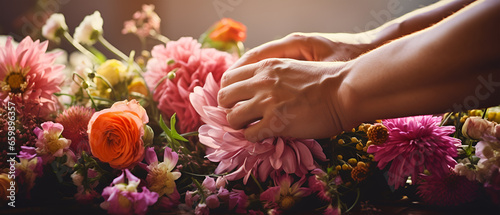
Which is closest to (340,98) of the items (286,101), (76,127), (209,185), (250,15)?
(286,101)

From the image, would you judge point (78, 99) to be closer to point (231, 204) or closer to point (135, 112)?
point (135, 112)

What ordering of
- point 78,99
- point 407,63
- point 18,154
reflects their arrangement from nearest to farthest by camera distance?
point 407,63, point 18,154, point 78,99

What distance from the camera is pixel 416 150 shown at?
38cm

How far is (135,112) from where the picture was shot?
0.40 meters

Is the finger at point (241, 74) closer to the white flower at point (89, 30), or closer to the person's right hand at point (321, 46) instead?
the person's right hand at point (321, 46)

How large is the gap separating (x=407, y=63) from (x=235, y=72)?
0.63 feet

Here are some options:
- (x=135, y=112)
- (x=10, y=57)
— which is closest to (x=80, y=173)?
(x=135, y=112)

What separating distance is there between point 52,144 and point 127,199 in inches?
5.1

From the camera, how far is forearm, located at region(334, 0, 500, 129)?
0.93ft

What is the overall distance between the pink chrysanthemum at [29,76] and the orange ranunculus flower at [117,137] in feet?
0.46

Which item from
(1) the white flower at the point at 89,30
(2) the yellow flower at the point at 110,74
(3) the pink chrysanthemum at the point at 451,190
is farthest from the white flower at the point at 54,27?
(3) the pink chrysanthemum at the point at 451,190

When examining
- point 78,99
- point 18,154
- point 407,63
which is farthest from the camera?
point 78,99

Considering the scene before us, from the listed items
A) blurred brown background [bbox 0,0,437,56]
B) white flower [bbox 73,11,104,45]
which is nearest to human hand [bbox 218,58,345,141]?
white flower [bbox 73,11,104,45]

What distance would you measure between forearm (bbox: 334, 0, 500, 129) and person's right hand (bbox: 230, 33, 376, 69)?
0.58 ft
